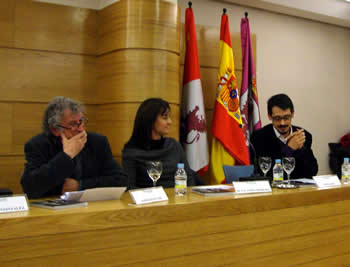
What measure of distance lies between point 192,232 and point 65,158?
0.83 meters

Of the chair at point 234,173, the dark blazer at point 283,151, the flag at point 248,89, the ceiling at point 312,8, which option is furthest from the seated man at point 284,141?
the ceiling at point 312,8

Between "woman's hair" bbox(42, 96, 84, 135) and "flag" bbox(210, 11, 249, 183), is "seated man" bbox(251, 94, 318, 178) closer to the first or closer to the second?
"flag" bbox(210, 11, 249, 183)

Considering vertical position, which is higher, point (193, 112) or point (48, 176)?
point (193, 112)

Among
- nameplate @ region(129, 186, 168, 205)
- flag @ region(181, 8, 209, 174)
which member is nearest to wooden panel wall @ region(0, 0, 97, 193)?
→ flag @ region(181, 8, 209, 174)

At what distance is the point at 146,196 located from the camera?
193 cm

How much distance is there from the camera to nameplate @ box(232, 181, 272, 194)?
225cm

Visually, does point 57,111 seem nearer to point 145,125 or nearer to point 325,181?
point 145,125

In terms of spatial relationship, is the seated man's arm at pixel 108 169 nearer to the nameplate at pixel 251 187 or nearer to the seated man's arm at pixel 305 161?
the nameplate at pixel 251 187

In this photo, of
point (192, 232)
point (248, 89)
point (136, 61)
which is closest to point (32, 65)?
point (136, 61)

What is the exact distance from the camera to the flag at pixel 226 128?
13.9 ft

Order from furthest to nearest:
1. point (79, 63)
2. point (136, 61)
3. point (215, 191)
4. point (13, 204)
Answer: point (79, 63) < point (136, 61) < point (215, 191) < point (13, 204)

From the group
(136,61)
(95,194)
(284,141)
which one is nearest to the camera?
(95,194)

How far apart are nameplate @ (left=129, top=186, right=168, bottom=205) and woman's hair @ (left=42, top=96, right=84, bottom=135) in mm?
786

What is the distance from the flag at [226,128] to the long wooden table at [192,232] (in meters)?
1.77
